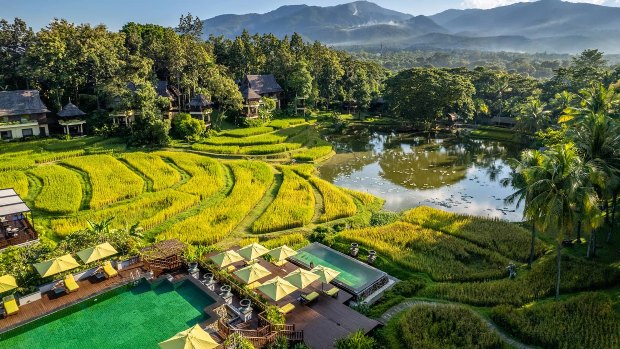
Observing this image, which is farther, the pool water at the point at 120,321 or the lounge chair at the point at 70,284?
the lounge chair at the point at 70,284

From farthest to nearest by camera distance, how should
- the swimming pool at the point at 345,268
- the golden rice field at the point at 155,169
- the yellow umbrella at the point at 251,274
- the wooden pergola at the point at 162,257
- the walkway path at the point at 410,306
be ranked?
the golden rice field at the point at 155,169, the wooden pergola at the point at 162,257, the swimming pool at the point at 345,268, the yellow umbrella at the point at 251,274, the walkway path at the point at 410,306

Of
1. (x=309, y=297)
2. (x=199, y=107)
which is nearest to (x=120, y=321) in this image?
(x=309, y=297)

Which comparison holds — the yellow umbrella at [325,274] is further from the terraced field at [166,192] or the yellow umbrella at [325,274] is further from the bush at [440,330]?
the terraced field at [166,192]

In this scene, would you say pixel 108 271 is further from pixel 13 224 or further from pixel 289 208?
pixel 289 208

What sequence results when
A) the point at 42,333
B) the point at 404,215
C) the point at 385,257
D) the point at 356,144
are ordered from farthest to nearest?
the point at 356,144 → the point at 404,215 → the point at 385,257 → the point at 42,333

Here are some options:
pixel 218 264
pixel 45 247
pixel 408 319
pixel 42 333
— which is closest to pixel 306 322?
pixel 408 319

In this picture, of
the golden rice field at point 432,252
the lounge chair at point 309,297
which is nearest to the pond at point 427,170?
the golden rice field at point 432,252

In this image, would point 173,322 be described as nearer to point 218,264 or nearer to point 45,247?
point 218,264
